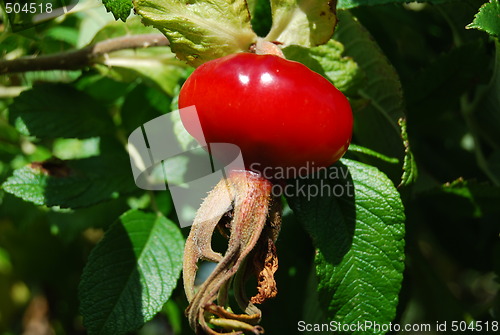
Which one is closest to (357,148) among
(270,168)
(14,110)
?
(270,168)

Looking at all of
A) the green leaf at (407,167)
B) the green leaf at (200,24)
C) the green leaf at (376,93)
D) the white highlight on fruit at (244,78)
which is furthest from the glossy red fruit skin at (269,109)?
the green leaf at (376,93)

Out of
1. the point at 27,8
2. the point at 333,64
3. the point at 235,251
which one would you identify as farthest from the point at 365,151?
the point at 27,8

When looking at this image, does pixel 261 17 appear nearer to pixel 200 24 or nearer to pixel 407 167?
pixel 200 24

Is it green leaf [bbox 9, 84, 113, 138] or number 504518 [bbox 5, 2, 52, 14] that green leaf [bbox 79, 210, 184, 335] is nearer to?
green leaf [bbox 9, 84, 113, 138]

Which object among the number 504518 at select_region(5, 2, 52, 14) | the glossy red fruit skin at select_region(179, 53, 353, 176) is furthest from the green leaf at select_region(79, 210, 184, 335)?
the number 504518 at select_region(5, 2, 52, 14)

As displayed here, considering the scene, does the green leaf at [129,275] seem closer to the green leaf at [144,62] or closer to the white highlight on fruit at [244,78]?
the green leaf at [144,62]

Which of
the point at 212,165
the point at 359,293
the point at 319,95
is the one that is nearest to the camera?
the point at 319,95

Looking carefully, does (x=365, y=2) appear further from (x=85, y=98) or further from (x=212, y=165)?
(x=85, y=98)
